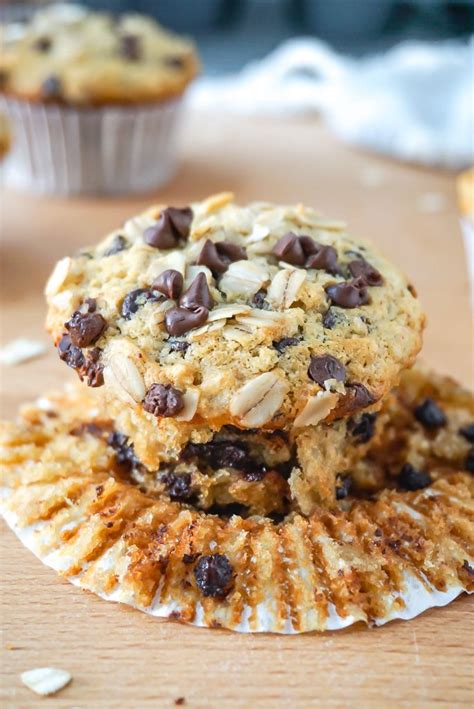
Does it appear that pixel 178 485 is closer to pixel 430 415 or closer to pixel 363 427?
pixel 363 427

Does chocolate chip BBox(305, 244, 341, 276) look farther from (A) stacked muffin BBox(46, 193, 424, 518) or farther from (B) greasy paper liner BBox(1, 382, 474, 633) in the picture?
(B) greasy paper liner BBox(1, 382, 474, 633)

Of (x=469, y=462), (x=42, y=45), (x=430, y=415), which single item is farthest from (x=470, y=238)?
(x=42, y=45)

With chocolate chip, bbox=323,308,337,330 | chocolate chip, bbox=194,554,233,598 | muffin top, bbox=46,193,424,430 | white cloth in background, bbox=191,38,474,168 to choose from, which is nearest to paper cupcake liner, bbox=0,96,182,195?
white cloth in background, bbox=191,38,474,168

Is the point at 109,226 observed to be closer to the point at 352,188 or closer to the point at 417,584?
the point at 352,188

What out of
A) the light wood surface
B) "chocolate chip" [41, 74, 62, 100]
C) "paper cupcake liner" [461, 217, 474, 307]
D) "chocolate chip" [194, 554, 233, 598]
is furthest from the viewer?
"chocolate chip" [41, 74, 62, 100]

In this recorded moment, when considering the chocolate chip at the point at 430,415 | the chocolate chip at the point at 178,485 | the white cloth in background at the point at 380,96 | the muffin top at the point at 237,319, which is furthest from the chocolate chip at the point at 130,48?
the chocolate chip at the point at 178,485

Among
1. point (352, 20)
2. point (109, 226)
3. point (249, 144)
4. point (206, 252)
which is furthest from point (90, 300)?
point (352, 20)
